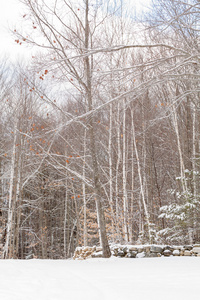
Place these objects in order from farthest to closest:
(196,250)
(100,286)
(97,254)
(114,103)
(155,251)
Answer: (114,103) < (97,254) < (155,251) < (196,250) < (100,286)

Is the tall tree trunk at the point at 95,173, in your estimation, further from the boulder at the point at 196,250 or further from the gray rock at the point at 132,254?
the boulder at the point at 196,250

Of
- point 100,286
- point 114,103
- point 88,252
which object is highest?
point 114,103

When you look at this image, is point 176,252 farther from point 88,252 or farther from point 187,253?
point 88,252

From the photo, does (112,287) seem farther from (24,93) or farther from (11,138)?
(11,138)

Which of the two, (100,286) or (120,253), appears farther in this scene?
(120,253)

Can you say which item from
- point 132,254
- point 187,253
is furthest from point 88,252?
point 187,253

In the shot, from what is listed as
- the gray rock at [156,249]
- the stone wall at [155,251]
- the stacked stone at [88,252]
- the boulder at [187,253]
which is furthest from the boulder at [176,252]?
the stacked stone at [88,252]

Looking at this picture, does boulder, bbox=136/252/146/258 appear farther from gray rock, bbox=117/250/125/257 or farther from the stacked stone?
the stacked stone

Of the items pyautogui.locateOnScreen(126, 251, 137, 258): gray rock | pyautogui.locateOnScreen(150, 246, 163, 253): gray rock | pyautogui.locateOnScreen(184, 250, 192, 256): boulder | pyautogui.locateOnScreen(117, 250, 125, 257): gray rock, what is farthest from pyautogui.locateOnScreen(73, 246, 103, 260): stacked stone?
pyautogui.locateOnScreen(184, 250, 192, 256): boulder

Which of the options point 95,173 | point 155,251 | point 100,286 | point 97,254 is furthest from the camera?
point 97,254

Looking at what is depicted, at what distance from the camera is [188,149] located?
10555 mm

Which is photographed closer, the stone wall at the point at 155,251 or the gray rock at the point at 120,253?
the stone wall at the point at 155,251

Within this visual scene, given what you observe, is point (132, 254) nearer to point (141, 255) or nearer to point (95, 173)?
point (141, 255)

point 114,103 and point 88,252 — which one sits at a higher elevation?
point 114,103
